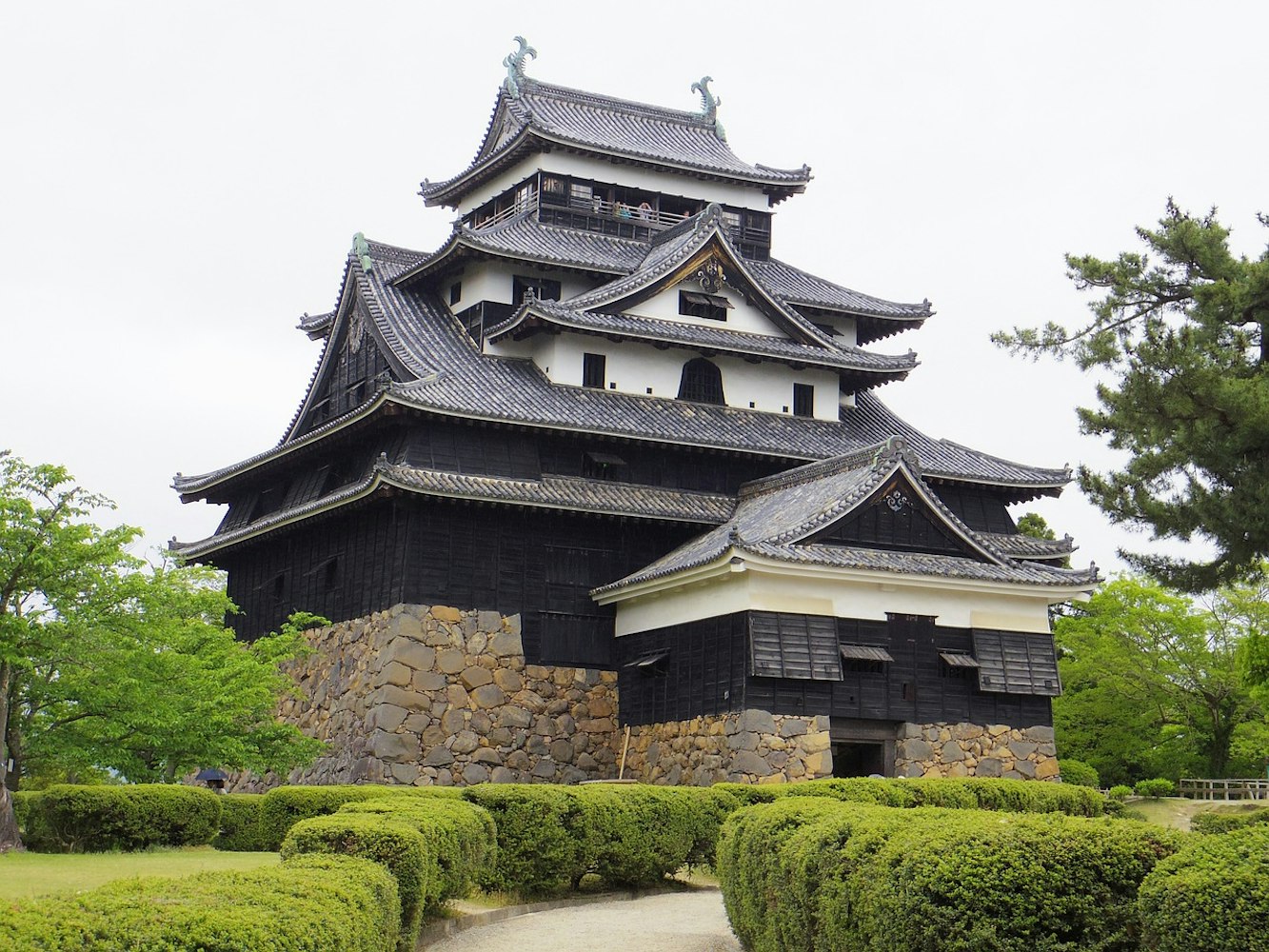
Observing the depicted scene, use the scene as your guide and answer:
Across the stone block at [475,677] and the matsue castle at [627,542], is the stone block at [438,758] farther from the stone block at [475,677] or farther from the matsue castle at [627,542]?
the stone block at [475,677]

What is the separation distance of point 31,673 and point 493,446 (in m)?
12.0

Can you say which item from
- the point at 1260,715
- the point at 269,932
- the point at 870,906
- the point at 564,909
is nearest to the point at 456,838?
the point at 564,909

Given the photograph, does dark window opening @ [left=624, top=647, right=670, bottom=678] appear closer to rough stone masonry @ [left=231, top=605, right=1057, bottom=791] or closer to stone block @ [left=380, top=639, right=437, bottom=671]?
rough stone masonry @ [left=231, top=605, right=1057, bottom=791]

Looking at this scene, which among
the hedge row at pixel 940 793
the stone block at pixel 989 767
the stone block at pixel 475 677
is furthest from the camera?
the stone block at pixel 475 677

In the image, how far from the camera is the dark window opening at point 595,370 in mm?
35719

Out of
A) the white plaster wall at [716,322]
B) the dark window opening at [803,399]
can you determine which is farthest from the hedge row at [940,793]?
the white plaster wall at [716,322]

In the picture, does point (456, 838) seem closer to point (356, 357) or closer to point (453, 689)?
point (453, 689)

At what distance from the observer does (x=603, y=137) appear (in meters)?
43.7

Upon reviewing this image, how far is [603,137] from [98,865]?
30.5 metres

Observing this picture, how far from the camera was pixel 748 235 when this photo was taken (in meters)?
44.6

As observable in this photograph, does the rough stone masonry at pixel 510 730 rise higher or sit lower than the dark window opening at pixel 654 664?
lower

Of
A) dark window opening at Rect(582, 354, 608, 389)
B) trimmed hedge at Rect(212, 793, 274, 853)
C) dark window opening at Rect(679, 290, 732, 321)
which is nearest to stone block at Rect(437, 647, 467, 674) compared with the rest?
trimmed hedge at Rect(212, 793, 274, 853)

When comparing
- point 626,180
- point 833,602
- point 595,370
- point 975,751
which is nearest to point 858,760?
point 975,751

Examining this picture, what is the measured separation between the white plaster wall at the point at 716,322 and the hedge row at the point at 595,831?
17108mm
